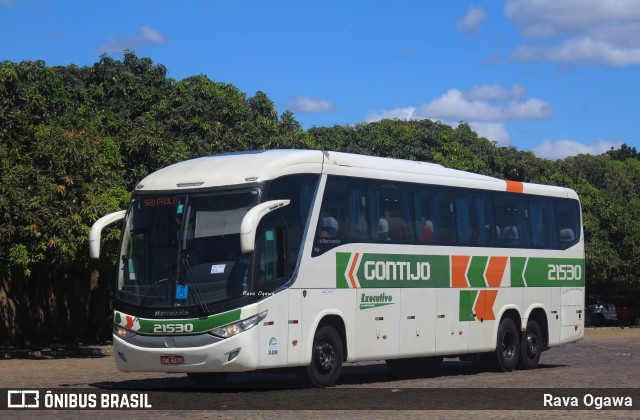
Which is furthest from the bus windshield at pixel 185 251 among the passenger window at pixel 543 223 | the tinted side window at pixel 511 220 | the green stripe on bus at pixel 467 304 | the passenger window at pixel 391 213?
the passenger window at pixel 543 223

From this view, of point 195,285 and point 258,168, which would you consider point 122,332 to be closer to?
point 195,285

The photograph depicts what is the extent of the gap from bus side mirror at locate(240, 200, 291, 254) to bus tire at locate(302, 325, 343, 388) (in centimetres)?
253

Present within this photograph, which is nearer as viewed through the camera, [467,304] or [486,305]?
[467,304]

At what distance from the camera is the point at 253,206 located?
16625 mm

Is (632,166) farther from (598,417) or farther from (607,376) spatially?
(598,417)

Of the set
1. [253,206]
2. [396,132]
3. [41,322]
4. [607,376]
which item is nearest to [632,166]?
[396,132]

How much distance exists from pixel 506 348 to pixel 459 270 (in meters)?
2.81

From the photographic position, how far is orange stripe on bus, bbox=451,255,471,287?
21.5m

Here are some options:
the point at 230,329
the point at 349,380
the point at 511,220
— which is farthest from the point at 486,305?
the point at 230,329

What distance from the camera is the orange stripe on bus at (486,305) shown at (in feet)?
73.3

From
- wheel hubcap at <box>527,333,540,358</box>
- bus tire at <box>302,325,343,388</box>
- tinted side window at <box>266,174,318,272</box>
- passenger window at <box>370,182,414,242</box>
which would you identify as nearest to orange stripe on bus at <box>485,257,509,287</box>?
wheel hubcap at <box>527,333,540,358</box>

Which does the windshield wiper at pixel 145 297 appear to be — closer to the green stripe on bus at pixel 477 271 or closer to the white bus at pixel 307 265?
the white bus at pixel 307 265

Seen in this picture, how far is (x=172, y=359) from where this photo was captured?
54.0 ft

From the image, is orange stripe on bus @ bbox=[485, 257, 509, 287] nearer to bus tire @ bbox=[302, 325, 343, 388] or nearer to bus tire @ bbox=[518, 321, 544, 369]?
bus tire @ bbox=[518, 321, 544, 369]
